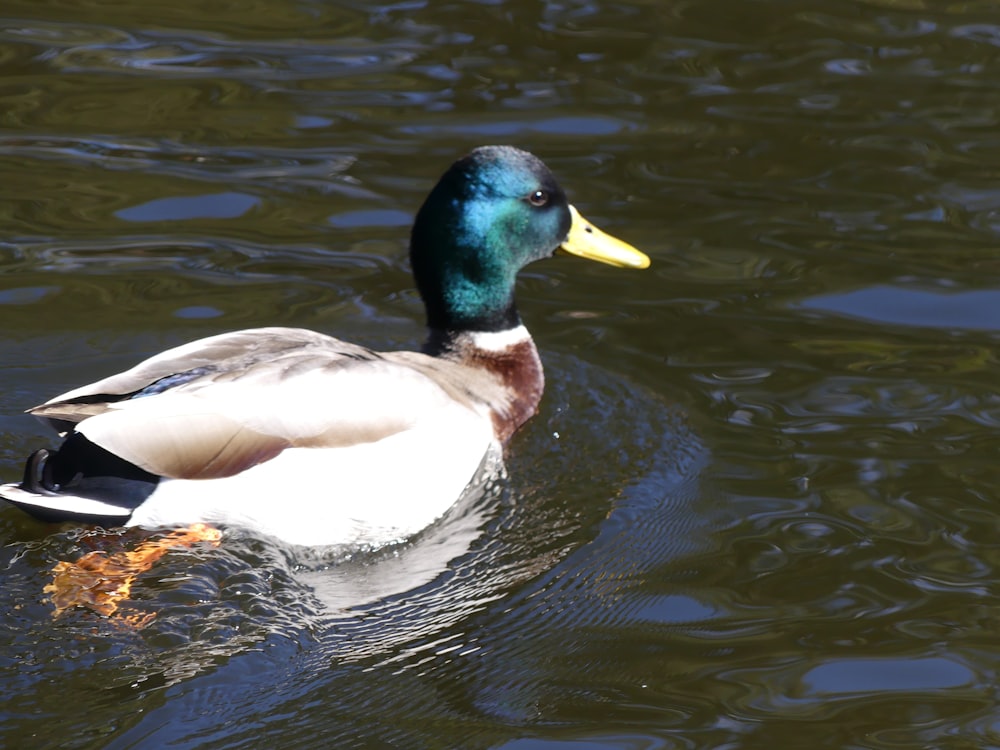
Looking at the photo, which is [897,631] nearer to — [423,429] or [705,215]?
[423,429]

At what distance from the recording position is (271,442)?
542 centimetres

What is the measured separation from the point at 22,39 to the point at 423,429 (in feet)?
17.9

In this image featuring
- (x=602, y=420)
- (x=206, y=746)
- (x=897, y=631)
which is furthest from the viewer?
(x=602, y=420)

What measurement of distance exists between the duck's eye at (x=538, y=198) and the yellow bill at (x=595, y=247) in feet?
0.69

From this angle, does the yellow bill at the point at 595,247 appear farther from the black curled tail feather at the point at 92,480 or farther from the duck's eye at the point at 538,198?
the black curled tail feather at the point at 92,480

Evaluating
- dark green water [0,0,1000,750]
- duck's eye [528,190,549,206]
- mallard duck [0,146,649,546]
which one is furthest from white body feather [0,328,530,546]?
duck's eye [528,190,549,206]

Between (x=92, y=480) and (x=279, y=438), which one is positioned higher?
(x=279, y=438)

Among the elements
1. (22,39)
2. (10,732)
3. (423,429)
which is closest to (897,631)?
(423,429)

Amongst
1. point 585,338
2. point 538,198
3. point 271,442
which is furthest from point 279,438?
point 585,338

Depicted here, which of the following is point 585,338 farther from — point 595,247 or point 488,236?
point 488,236

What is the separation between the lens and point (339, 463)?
5.50 m

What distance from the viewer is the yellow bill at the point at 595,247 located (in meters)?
6.69

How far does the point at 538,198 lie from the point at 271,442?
171cm

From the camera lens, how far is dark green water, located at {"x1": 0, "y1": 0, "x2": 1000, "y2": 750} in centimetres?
471
